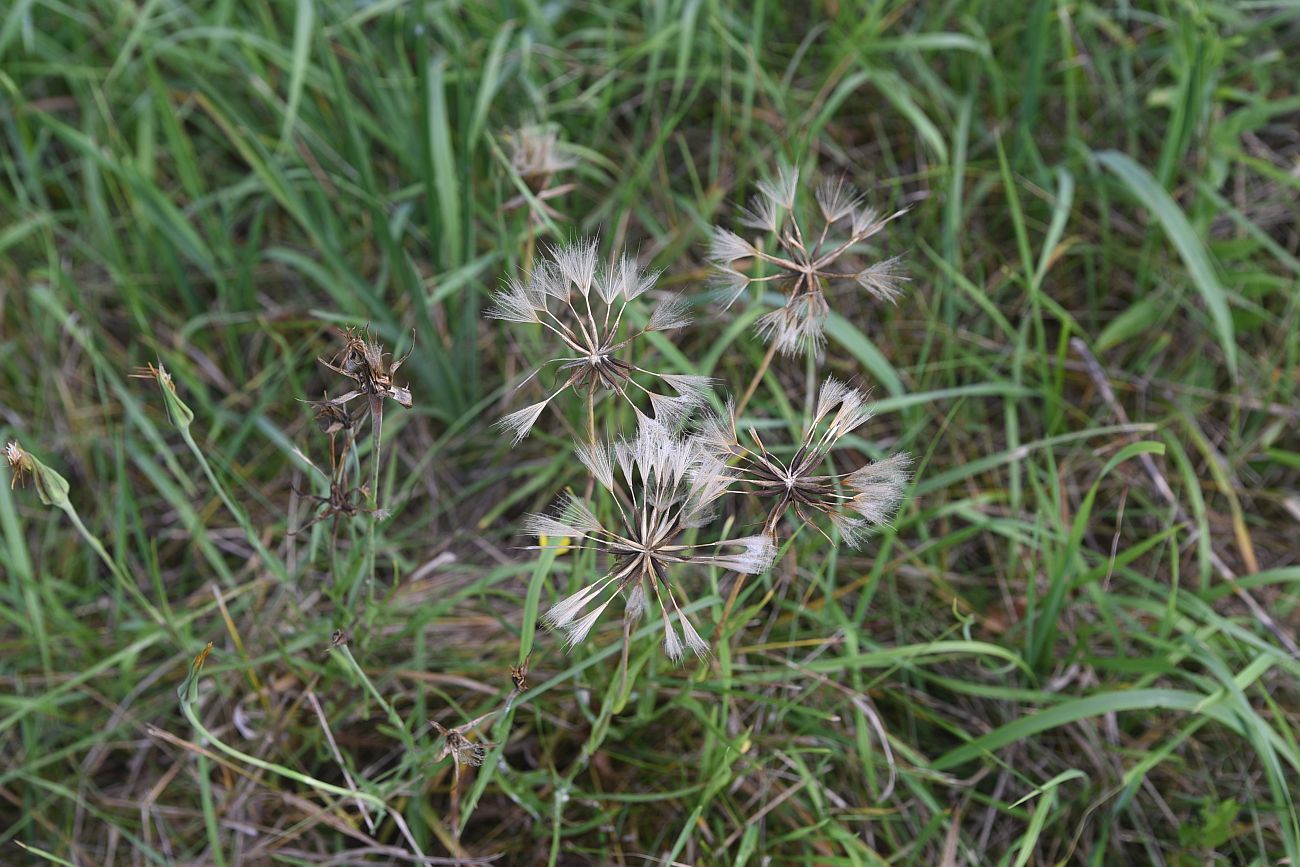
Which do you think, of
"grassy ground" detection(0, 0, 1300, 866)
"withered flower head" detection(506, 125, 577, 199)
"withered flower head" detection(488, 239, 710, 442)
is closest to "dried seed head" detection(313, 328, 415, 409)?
"withered flower head" detection(488, 239, 710, 442)

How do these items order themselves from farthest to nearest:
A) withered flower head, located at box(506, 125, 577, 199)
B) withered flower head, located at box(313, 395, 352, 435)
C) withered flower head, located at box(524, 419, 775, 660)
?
withered flower head, located at box(506, 125, 577, 199) < withered flower head, located at box(313, 395, 352, 435) < withered flower head, located at box(524, 419, 775, 660)

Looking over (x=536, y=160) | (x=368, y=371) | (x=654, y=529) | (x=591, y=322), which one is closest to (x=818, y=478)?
(x=654, y=529)

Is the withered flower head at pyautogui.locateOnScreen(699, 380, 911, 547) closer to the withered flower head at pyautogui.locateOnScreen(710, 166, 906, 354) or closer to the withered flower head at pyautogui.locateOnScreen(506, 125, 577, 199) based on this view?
the withered flower head at pyautogui.locateOnScreen(710, 166, 906, 354)

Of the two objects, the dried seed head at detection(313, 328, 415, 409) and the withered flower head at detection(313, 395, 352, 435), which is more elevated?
the dried seed head at detection(313, 328, 415, 409)

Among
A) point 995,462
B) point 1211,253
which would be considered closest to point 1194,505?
point 995,462

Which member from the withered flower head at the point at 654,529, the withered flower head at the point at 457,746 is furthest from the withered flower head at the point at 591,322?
the withered flower head at the point at 457,746

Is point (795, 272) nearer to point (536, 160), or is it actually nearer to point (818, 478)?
point (818, 478)

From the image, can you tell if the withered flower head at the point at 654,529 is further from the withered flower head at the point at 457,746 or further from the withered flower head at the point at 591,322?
the withered flower head at the point at 457,746

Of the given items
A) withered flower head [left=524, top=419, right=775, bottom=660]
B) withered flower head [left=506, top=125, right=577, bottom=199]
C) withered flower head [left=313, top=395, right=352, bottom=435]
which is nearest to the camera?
withered flower head [left=524, top=419, right=775, bottom=660]

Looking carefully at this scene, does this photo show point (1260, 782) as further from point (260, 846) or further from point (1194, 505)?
point (260, 846)
